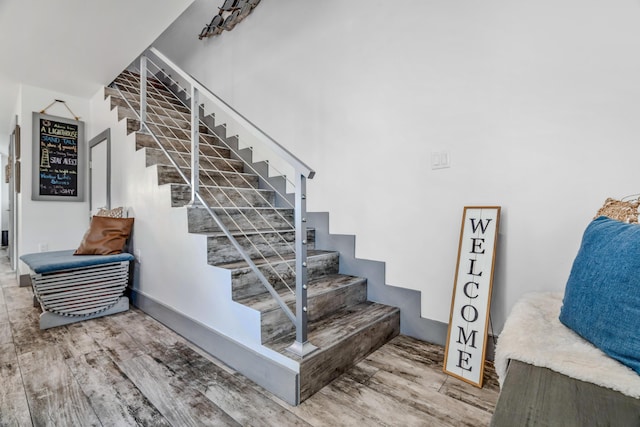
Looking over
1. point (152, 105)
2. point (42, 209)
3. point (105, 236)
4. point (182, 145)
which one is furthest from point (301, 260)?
point (42, 209)

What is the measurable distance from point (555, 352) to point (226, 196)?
2.33 meters

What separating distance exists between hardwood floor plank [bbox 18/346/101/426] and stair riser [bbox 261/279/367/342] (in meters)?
0.74

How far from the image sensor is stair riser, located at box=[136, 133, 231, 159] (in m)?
2.69

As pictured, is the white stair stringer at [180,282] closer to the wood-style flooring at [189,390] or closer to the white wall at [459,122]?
the wood-style flooring at [189,390]

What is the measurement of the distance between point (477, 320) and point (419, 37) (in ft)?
5.63

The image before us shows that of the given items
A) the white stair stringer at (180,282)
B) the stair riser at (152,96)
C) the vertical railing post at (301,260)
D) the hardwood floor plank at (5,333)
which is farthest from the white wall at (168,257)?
the hardwood floor plank at (5,333)

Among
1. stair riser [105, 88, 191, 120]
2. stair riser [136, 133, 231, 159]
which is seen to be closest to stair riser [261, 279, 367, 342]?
stair riser [136, 133, 231, 159]

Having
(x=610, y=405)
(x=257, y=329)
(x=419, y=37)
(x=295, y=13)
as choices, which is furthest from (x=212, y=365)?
(x=295, y=13)

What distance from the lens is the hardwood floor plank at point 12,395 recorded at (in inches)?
49.5

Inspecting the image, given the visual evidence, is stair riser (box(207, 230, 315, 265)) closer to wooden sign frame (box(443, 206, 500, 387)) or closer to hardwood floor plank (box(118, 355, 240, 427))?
hardwood floor plank (box(118, 355, 240, 427))

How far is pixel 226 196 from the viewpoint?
8.68 ft

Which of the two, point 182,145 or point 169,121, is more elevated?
point 169,121

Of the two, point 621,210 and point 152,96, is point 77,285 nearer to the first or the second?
point 152,96

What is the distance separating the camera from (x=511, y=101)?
1.68m
